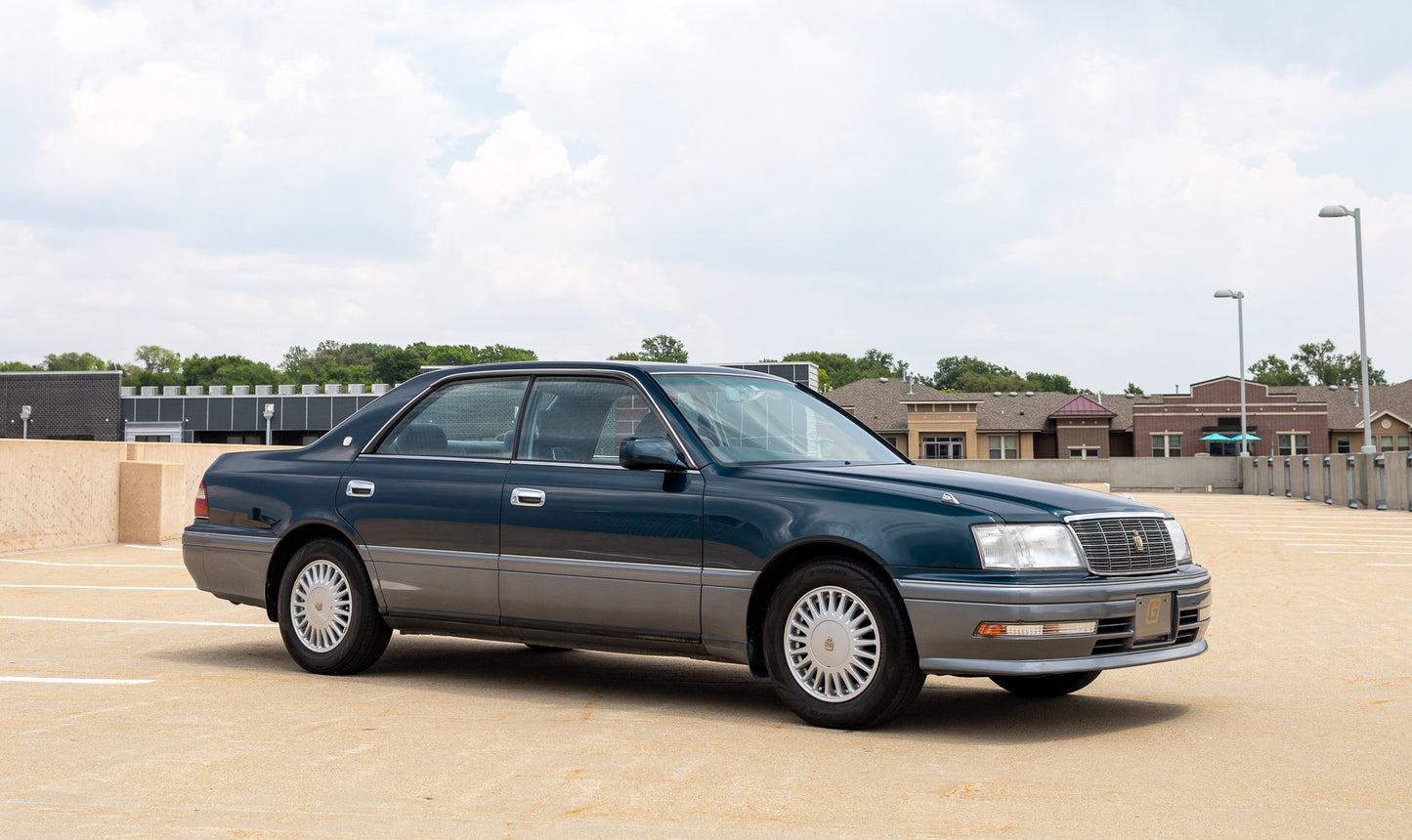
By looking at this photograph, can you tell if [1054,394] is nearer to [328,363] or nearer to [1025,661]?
[1025,661]

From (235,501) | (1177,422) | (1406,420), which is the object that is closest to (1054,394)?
(1177,422)

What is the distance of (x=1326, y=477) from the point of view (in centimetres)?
3462

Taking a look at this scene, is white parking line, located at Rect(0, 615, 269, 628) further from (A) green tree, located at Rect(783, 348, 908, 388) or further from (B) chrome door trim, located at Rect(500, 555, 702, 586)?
(A) green tree, located at Rect(783, 348, 908, 388)

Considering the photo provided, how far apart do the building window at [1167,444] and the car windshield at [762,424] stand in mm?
78275

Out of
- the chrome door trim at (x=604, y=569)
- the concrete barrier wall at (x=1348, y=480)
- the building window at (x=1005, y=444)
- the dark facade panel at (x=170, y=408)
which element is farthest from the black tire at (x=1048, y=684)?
the building window at (x=1005, y=444)

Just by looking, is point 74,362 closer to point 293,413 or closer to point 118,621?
point 293,413

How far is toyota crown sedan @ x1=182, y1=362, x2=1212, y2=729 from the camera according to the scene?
6031mm

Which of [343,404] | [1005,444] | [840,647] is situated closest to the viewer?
[840,647]

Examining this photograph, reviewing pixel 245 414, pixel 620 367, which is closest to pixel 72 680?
pixel 620 367

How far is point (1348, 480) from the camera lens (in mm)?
31922

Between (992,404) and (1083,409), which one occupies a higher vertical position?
(992,404)

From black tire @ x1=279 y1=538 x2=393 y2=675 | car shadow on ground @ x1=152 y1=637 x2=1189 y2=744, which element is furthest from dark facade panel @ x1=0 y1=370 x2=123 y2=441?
black tire @ x1=279 y1=538 x2=393 y2=675

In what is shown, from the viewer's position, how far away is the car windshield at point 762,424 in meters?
6.97

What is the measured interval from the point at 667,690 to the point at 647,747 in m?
1.59
